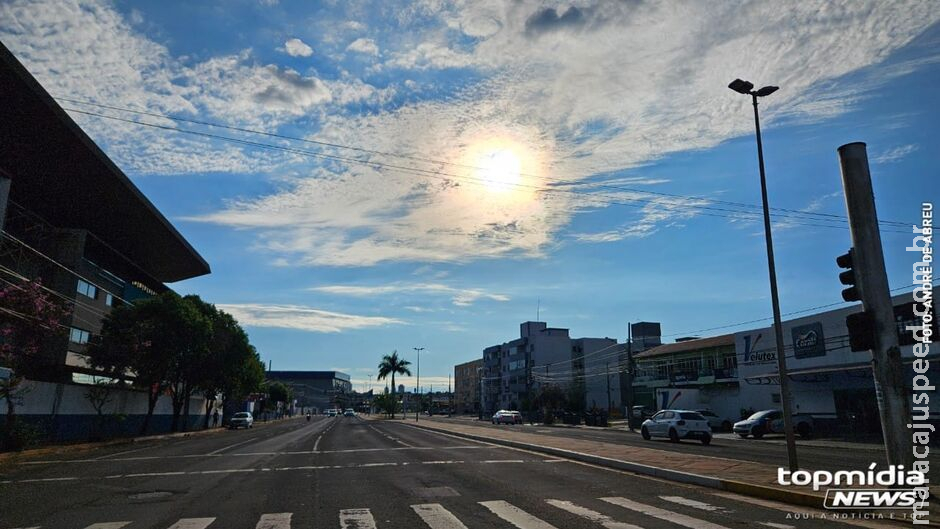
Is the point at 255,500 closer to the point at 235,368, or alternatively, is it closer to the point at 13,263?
the point at 13,263

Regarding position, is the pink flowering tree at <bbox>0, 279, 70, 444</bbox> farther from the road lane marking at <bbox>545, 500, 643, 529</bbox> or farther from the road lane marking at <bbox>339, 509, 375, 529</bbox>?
the road lane marking at <bbox>545, 500, 643, 529</bbox>

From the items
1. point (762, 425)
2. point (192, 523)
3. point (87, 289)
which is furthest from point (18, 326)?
point (762, 425)

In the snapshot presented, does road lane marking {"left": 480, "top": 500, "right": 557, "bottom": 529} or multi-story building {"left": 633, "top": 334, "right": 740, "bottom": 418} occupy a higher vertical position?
multi-story building {"left": 633, "top": 334, "right": 740, "bottom": 418}

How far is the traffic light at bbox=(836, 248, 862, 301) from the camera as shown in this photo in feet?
35.3

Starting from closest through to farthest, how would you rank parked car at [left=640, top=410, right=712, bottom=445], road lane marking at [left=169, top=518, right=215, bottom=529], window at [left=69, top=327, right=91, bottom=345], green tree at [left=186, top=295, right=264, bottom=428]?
1. road lane marking at [left=169, top=518, right=215, bottom=529]
2. parked car at [left=640, top=410, right=712, bottom=445]
3. window at [left=69, top=327, right=91, bottom=345]
4. green tree at [left=186, top=295, right=264, bottom=428]

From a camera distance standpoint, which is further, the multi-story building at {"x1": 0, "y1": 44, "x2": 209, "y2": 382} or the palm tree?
the palm tree

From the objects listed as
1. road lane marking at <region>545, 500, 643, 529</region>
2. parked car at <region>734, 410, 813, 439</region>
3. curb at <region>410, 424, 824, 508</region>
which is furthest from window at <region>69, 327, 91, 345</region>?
parked car at <region>734, 410, 813, 439</region>

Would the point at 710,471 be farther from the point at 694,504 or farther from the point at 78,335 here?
the point at 78,335

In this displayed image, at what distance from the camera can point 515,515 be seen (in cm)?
930

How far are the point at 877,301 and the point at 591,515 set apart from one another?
627cm

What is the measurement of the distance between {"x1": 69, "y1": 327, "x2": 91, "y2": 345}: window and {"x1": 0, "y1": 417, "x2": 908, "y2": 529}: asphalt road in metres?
23.9

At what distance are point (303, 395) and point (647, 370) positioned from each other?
457ft

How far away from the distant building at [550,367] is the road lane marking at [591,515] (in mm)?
77986

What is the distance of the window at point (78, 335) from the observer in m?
39.4
